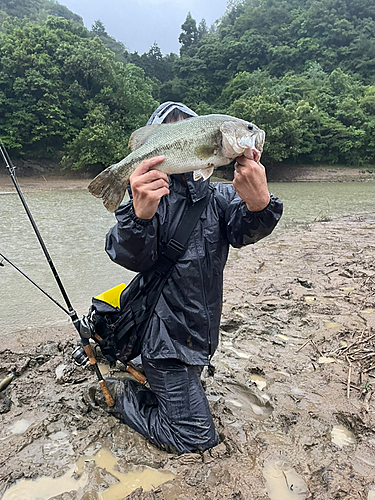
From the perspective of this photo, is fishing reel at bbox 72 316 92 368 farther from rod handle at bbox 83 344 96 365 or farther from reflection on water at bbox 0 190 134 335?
reflection on water at bbox 0 190 134 335

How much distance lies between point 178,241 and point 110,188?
565 mm

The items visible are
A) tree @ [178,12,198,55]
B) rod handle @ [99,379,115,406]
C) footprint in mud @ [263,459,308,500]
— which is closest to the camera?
footprint in mud @ [263,459,308,500]

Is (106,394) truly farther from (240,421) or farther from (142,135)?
(142,135)

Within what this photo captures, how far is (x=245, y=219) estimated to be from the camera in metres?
2.37

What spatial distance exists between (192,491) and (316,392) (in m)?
1.33

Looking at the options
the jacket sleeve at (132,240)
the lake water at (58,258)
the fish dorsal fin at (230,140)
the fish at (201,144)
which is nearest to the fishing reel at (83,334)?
the jacket sleeve at (132,240)

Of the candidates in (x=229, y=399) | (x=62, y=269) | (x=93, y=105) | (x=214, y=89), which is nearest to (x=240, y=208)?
(x=229, y=399)

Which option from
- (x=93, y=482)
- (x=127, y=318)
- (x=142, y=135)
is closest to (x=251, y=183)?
(x=142, y=135)

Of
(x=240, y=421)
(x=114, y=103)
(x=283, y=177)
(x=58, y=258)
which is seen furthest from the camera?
(x=283, y=177)

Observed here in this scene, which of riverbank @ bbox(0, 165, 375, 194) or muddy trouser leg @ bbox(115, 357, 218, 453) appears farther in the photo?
riverbank @ bbox(0, 165, 375, 194)

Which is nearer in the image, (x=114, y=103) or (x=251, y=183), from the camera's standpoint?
(x=251, y=183)

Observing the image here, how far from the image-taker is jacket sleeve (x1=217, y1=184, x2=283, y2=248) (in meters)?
2.31

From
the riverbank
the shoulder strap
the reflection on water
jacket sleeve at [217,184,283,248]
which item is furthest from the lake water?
the riverbank

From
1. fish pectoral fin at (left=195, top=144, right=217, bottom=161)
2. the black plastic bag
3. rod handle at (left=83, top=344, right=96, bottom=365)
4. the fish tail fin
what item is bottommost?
rod handle at (left=83, top=344, right=96, bottom=365)
